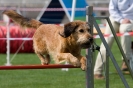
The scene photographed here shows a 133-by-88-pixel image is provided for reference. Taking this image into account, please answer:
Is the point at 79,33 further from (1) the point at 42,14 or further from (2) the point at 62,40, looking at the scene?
(1) the point at 42,14

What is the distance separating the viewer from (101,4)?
27.5m

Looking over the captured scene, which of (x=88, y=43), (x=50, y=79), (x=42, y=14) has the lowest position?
(x=50, y=79)

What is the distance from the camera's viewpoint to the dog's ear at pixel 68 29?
269 inches

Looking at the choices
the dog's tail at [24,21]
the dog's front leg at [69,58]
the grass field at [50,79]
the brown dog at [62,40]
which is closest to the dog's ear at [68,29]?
the brown dog at [62,40]

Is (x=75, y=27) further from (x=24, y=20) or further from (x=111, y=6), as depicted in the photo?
(x=111, y=6)

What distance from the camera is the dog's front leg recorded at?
6547mm

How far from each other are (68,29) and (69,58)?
41 centimetres

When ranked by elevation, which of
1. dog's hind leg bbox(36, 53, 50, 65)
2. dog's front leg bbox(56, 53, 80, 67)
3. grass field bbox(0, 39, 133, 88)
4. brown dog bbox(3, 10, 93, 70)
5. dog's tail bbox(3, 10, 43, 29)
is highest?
dog's tail bbox(3, 10, 43, 29)

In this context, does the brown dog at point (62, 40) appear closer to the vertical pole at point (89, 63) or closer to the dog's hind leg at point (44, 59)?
the dog's hind leg at point (44, 59)

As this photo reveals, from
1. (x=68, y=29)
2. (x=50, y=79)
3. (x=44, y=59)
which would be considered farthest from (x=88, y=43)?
(x=50, y=79)

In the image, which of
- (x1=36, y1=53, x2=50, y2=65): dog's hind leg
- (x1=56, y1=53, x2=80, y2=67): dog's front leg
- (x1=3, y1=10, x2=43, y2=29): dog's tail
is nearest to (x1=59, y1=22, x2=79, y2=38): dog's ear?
(x1=56, y1=53, x2=80, y2=67): dog's front leg

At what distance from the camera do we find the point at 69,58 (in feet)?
22.0

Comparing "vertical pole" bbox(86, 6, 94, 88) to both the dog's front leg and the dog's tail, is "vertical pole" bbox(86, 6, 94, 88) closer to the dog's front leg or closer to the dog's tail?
the dog's front leg

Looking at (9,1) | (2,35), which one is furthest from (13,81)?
(9,1)
